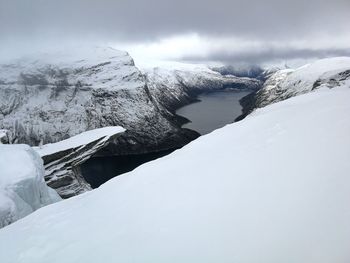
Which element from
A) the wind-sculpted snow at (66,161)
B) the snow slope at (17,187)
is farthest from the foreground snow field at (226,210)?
the wind-sculpted snow at (66,161)

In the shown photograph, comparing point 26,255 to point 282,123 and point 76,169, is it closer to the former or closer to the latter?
point 282,123

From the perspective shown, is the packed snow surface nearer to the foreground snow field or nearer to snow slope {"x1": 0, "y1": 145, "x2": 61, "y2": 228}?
snow slope {"x1": 0, "y1": 145, "x2": 61, "y2": 228}

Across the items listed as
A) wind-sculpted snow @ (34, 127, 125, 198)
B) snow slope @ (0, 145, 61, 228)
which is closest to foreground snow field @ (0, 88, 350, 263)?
snow slope @ (0, 145, 61, 228)

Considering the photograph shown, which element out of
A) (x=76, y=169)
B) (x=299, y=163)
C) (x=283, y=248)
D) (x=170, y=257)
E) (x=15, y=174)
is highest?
(x=299, y=163)

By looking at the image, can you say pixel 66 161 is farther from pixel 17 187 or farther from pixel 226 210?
pixel 226 210

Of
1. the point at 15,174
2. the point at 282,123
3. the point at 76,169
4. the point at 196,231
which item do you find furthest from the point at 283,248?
the point at 76,169

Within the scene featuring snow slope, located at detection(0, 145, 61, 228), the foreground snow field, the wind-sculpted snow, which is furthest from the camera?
the wind-sculpted snow

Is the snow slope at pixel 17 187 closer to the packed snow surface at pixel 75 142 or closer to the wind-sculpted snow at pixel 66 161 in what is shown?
the wind-sculpted snow at pixel 66 161
